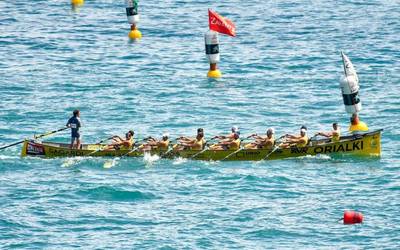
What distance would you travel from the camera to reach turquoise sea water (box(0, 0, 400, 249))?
54.6 meters

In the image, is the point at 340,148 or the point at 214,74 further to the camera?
the point at 214,74

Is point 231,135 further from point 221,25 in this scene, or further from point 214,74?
point 214,74

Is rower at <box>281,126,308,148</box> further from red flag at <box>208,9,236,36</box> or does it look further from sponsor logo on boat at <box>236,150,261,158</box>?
red flag at <box>208,9,236,36</box>

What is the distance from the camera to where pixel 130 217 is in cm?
5609

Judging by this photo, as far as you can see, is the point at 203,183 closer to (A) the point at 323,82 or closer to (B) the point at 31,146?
(B) the point at 31,146

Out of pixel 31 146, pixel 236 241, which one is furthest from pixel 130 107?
pixel 236 241

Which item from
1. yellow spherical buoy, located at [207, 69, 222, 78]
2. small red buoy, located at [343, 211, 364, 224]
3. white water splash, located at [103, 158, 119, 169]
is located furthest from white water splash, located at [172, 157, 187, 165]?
yellow spherical buoy, located at [207, 69, 222, 78]

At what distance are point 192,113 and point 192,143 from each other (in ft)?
32.0

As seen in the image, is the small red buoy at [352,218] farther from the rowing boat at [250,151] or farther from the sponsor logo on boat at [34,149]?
the sponsor logo on boat at [34,149]

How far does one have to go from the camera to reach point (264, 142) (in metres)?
63.1

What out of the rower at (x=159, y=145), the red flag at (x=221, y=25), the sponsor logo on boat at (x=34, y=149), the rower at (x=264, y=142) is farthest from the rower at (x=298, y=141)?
the red flag at (x=221, y=25)

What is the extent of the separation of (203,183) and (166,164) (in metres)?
3.66

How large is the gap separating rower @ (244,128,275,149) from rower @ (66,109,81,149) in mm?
8284

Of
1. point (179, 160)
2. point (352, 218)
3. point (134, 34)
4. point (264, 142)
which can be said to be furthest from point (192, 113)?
point (352, 218)
